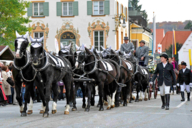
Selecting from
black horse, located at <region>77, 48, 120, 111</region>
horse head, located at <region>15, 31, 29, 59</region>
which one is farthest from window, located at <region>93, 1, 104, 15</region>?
horse head, located at <region>15, 31, 29, 59</region>

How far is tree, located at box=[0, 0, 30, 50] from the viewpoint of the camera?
3491 centimetres

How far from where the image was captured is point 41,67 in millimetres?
12875

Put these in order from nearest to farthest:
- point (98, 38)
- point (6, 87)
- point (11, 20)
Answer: point (6, 87) < point (11, 20) < point (98, 38)

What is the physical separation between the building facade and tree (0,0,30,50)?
7234 mm

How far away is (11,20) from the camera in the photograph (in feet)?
114

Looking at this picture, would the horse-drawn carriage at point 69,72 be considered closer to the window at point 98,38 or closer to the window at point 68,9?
the window at point 98,38

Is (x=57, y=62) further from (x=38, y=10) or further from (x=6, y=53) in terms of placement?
(x=38, y=10)

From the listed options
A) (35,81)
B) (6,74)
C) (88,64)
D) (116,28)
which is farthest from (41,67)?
(116,28)

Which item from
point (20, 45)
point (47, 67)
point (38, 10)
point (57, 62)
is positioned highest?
point (38, 10)

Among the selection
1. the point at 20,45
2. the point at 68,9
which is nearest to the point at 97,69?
the point at 20,45

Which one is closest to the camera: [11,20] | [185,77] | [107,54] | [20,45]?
[20,45]

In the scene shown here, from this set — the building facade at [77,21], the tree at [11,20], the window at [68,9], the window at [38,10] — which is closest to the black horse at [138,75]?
the tree at [11,20]

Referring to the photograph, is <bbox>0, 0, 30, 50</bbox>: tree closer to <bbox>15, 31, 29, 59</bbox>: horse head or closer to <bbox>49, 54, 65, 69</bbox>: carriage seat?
<bbox>49, 54, 65, 69</bbox>: carriage seat

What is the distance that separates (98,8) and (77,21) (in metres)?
Result: 2.47
